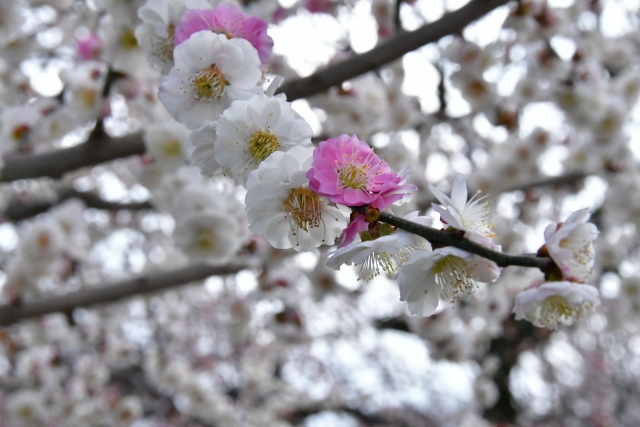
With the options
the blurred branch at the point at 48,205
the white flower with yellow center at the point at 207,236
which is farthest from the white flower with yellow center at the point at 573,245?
the blurred branch at the point at 48,205

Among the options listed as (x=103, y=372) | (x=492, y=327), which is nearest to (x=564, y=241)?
(x=492, y=327)

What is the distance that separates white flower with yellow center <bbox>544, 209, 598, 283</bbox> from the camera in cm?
74

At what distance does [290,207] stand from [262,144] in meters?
0.12

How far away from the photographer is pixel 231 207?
231 centimetres

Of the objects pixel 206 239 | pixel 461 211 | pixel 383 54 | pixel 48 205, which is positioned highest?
pixel 461 211

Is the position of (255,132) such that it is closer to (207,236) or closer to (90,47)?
(207,236)

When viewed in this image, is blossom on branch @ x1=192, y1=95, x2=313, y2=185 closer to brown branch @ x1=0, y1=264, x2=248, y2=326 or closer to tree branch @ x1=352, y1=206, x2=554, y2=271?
tree branch @ x1=352, y1=206, x2=554, y2=271

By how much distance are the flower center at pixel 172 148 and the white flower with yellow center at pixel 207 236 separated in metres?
0.28

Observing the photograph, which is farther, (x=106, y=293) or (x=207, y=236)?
(x=106, y=293)

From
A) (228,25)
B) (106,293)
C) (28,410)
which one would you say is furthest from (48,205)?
(228,25)

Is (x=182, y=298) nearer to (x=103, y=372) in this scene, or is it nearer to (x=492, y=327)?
(x=103, y=372)

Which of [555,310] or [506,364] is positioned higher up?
[555,310]

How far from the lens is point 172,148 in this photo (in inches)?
84.7

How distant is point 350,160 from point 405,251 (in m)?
0.19
